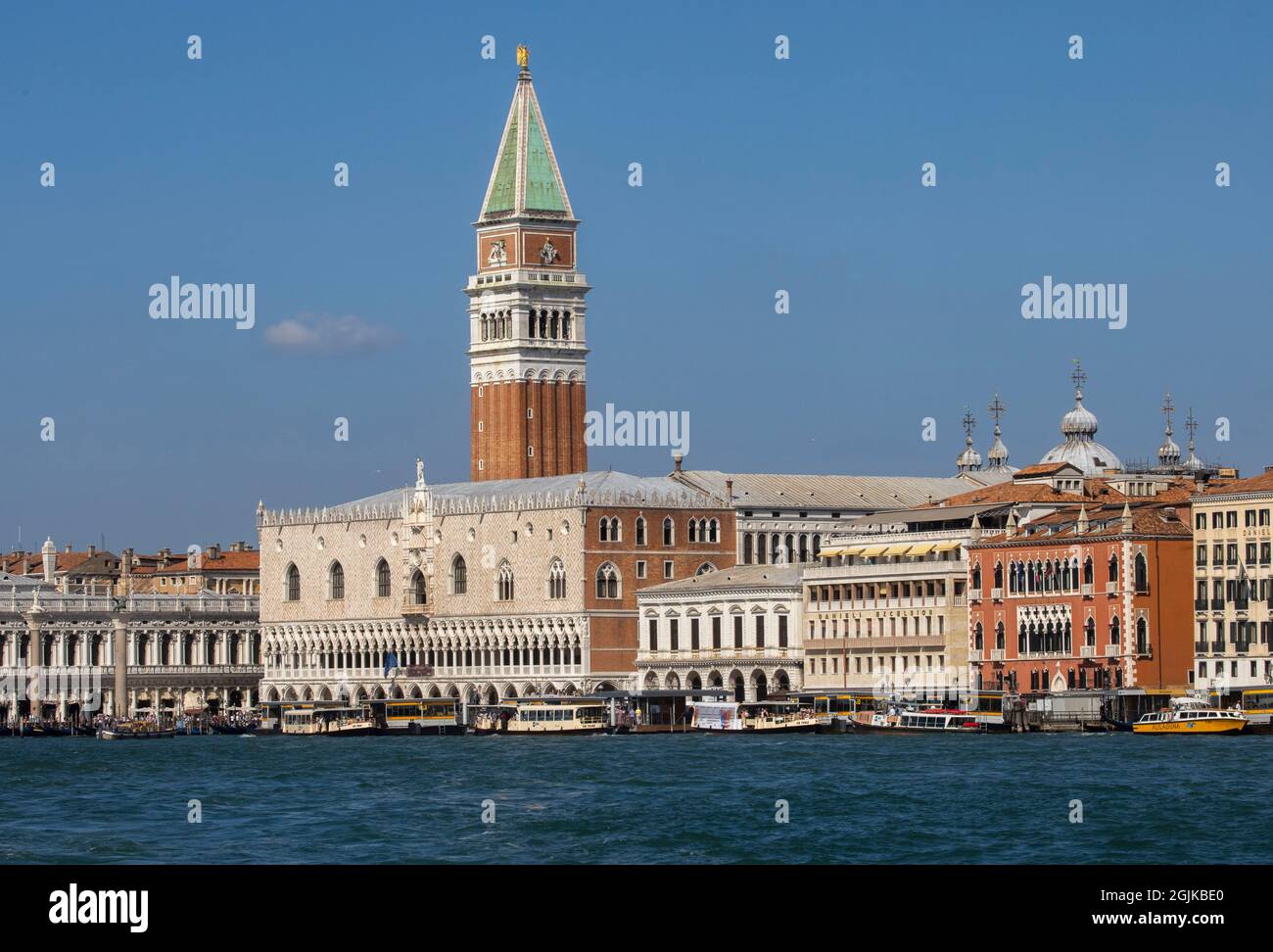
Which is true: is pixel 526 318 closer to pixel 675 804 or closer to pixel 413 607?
pixel 413 607

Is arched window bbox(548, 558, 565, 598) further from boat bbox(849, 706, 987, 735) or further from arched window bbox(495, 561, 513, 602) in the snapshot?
boat bbox(849, 706, 987, 735)

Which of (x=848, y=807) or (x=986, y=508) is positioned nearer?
(x=848, y=807)

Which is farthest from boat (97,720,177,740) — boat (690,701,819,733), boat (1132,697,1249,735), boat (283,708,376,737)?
boat (1132,697,1249,735)

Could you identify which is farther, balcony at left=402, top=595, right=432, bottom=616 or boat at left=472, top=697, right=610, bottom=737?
balcony at left=402, top=595, right=432, bottom=616

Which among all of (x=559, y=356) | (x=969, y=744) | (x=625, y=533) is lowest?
(x=969, y=744)

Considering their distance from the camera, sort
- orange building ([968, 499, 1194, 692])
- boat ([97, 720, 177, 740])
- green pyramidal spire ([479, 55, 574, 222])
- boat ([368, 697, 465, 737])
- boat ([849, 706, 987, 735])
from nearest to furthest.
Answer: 1. boat ([849, 706, 987, 735])
2. orange building ([968, 499, 1194, 692])
3. boat ([368, 697, 465, 737])
4. boat ([97, 720, 177, 740])
5. green pyramidal spire ([479, 55, 574, 222])
